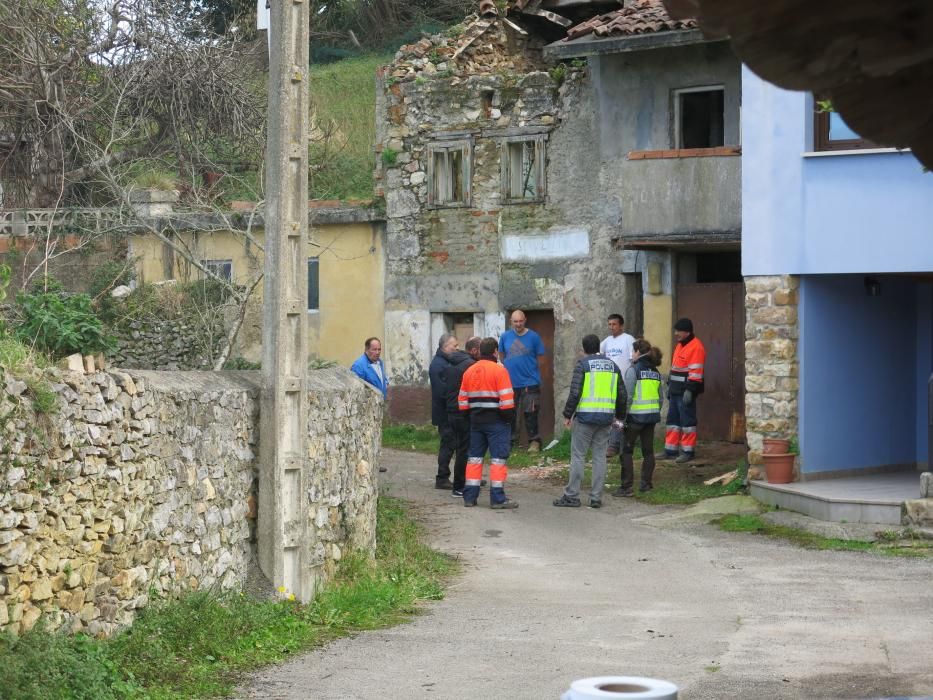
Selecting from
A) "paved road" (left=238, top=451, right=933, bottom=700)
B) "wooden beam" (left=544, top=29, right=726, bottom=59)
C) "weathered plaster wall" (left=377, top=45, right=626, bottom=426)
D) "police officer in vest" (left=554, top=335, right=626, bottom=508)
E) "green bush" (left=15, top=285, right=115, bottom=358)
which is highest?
"wooden beam" (left=544, top=29, right=726, bottom=59)

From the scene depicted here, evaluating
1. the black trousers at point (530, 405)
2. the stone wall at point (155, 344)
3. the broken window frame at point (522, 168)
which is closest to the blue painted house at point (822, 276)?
the black trousers at point (530, 405)

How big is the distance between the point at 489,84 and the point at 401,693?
56.1 ft

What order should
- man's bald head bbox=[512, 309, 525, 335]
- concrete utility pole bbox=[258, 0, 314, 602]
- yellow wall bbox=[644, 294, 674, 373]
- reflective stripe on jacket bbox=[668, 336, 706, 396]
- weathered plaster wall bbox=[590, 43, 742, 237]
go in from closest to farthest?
concrete utility pole bbox=[258, 0, 314, 602] → weathered plaster wall bbox=[590, 43, 742, 237] → reflective stripe on jacket bbox=[668, 336, 706, 396] → man's bald head bbox=[512, 309, 525, 335] → yellow wall bbox=[644, 294, 674, 373]

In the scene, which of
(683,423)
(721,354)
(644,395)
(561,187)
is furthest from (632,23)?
(644,395)

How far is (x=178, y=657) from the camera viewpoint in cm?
816

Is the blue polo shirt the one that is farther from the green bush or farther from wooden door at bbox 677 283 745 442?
the green bush

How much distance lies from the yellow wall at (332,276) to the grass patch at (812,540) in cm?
1175

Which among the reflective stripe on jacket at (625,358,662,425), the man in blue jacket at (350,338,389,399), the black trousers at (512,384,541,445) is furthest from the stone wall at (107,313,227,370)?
the reflective stripe on jacket at (625,358,662,425)

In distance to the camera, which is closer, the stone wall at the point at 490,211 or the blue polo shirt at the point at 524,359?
the blue polo shirt at the point at 524,359

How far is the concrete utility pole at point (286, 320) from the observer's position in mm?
10055

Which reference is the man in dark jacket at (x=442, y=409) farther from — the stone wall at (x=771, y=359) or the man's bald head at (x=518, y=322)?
the man's bald head at (x=518, y=322)

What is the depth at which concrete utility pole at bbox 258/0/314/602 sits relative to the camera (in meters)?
10.1

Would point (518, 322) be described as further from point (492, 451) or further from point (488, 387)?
point (488, 387)

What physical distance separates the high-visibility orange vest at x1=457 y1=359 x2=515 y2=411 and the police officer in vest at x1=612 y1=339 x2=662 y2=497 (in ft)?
6.34
